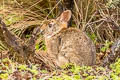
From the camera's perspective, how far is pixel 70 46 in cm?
670

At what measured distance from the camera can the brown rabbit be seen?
6.66m

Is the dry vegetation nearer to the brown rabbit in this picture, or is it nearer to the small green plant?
the small green plant

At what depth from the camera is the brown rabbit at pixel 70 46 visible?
6.66 m

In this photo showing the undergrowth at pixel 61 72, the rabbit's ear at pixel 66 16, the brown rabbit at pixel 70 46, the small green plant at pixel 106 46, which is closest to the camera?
the undergrowth at pixel 61 72

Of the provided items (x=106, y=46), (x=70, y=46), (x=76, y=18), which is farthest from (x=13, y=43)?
(x=76, y=18)

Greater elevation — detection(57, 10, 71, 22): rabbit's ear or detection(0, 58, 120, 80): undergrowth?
detection(57, 10, 71, 22): rabbit's ear

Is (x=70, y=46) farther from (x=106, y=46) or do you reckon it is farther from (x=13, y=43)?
(x=106, y=46)

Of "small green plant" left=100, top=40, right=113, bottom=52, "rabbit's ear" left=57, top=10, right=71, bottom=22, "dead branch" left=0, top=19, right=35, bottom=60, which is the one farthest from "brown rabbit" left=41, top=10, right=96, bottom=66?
"small green plant" left=100, top=40, right=113, bottom=52

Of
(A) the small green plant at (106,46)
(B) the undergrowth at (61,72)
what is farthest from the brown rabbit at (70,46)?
(A) the small green plant at (106,46)

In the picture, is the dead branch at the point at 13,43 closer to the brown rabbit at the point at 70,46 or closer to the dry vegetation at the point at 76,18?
the brown rabbit at the point at 70,46

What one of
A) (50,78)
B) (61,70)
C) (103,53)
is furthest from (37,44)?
(50,78)

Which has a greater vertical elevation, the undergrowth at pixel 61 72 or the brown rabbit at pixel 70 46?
the brown rabbit at pixel 70 46

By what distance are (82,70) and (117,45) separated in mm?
1027

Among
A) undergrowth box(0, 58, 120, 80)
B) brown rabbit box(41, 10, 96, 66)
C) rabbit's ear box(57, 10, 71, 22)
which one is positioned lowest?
undergrowth box(0, 58, 120, 80)
